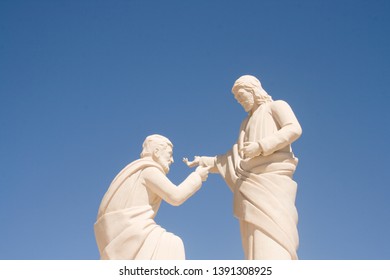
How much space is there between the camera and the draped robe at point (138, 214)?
6.72m

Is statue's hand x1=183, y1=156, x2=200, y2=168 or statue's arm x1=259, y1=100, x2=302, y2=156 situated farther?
statue's hand x1=183, y1=156, x2=200, y2=168

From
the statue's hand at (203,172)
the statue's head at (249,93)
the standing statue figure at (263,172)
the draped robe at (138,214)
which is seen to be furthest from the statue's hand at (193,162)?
the statue's head at (249,93)

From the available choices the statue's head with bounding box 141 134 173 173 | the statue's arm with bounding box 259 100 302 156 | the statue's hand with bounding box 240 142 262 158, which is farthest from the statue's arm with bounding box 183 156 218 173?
the statue's arm with bounding box 259 100 302 156

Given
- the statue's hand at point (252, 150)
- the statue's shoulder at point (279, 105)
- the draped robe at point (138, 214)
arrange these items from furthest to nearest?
the statue's shoulder at point (279, 105), the statue's hand at point (252, 150), the draped robe at point (138, 214)

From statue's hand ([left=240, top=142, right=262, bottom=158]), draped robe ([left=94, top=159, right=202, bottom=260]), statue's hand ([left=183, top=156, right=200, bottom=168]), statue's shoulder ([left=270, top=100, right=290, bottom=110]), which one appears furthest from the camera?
statue's hand ([left=183, top=156, right=200, bottom=168])

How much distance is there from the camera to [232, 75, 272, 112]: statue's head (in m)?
8.19

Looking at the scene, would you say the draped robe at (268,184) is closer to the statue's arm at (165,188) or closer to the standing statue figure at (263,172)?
the standing statue figure at (263,172)

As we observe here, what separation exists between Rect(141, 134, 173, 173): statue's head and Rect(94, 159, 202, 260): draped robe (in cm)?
16

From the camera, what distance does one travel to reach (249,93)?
8.20 m

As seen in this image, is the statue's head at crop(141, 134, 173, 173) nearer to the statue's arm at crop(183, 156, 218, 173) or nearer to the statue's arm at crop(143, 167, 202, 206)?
the statue's arm at crop(143, 167, 202, 206)

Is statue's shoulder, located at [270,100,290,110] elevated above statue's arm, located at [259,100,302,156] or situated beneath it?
elevated above
